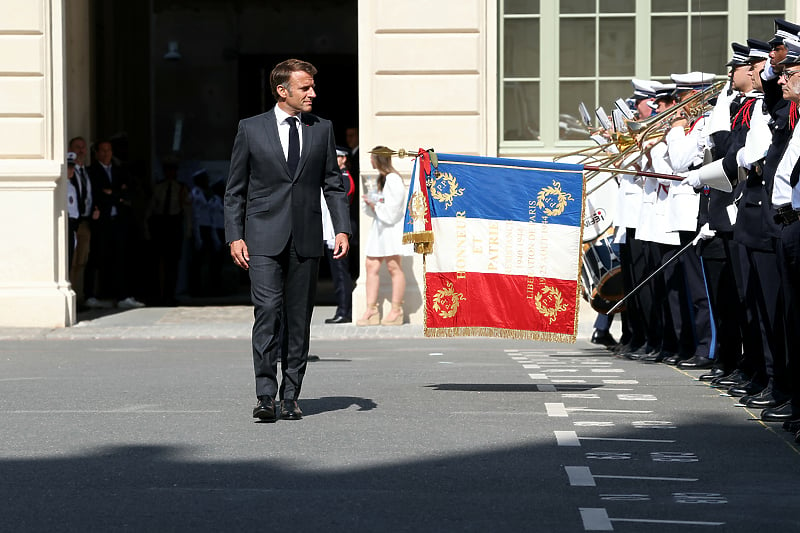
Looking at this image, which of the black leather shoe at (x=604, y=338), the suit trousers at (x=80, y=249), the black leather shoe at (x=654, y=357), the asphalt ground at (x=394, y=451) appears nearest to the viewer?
the asphalt ground at (x=394, y=451)

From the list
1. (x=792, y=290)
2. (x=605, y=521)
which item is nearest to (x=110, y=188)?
(x=792, y=290)

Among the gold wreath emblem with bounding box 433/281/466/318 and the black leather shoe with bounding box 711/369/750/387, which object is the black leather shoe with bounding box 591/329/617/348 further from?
the gold wreath emblem with bounding box 433/281/466/318

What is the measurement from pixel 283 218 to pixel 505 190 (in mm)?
2387

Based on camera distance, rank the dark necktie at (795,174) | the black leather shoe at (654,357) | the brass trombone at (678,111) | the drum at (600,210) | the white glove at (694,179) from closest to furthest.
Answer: the dark necktie at (795,174), the white glove at (694,179), the brass trombone at (678,111), the black leather shoe at (654,357), the drum at (600,210)

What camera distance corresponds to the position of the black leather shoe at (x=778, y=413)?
942cm

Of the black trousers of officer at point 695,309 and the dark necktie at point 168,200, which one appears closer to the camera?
the black trousers of officer at point 695,309

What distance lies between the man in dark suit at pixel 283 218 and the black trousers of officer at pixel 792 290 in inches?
97.3

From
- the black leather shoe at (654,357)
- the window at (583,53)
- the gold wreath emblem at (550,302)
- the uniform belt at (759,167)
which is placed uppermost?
the window at (583,53)

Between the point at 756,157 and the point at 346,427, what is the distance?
2943 mm

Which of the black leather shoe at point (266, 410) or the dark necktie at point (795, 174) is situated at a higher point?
the dark necktie at point (795, 174)

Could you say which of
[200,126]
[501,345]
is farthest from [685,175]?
[200,126]

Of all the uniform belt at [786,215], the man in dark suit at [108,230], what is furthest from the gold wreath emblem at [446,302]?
the man in dark suit at [108,230]

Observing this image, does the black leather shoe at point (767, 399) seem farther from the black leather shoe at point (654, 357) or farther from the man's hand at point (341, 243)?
the black leather shoe at point (654, 357)

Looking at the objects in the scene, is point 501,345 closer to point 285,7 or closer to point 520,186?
point 520,186
